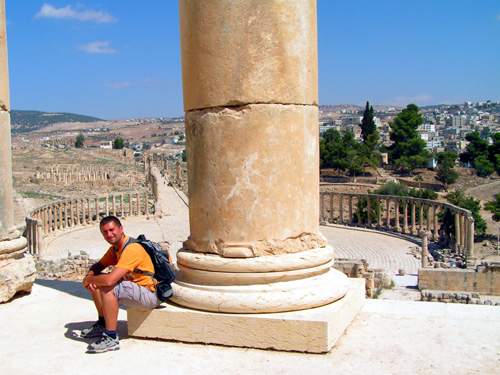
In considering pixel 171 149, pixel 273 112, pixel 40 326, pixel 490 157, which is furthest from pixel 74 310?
pixel 171 149

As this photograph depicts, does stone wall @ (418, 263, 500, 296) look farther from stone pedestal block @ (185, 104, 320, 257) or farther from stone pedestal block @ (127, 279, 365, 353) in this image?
stone pedestal block @ (185, 104, 320, 257)

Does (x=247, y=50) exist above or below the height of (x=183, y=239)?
above

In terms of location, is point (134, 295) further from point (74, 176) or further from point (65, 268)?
point (74, 176)

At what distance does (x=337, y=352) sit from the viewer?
17.0ft

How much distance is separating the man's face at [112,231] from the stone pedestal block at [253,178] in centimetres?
79

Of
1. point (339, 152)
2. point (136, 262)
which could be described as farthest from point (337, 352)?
point (339, 152)

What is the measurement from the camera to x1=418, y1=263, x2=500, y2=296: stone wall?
768 inches

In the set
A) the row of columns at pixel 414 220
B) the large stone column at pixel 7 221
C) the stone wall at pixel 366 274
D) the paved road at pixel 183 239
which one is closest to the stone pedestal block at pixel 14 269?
the large stone column at pixel 7 221

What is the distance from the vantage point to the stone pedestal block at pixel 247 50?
5.38 meters

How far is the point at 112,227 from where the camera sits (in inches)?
223

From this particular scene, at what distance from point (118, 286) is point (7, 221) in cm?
322

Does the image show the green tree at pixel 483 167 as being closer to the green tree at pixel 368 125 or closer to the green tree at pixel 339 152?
the green tree at pixel 339 152

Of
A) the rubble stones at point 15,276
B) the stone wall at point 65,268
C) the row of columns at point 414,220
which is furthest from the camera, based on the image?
the row of columns at point 414,220

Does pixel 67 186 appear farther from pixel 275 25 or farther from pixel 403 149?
pixel 275 25
